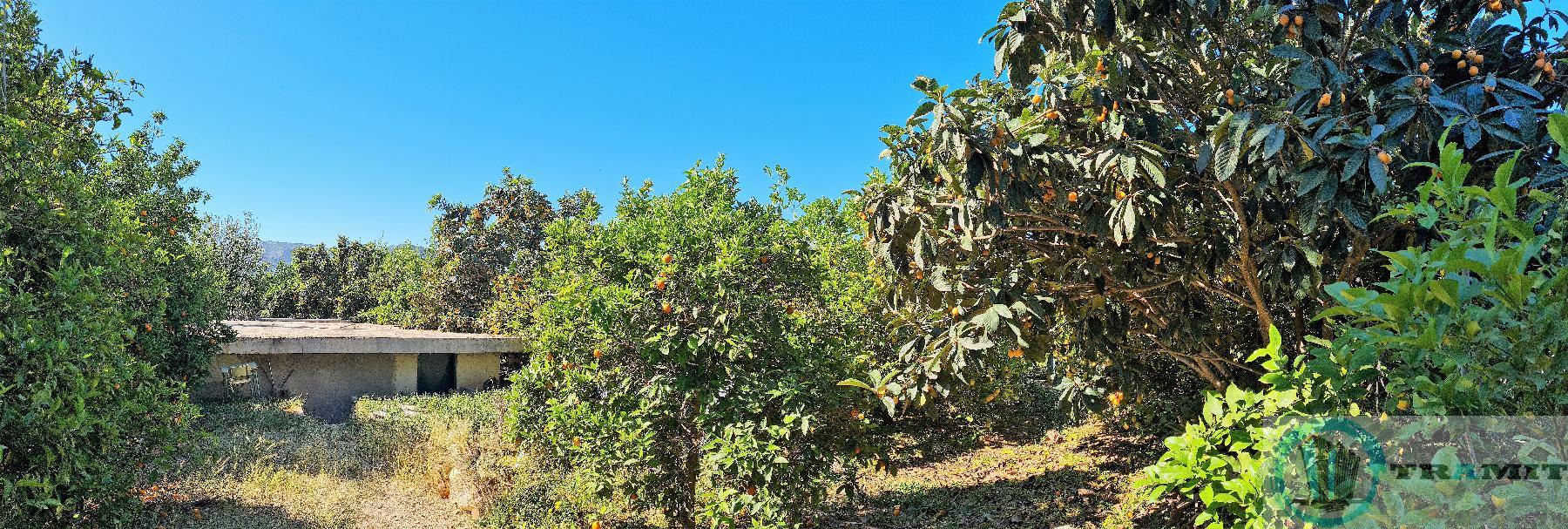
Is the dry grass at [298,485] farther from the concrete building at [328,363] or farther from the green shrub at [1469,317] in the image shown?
the green shrub at [1469,317]

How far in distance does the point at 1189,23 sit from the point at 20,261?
20.8 feet

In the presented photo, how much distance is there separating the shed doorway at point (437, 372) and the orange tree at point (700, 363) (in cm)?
920

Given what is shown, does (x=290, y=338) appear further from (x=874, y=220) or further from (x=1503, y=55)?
(x=1503, y=55)

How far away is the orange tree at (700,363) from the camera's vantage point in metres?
4.82

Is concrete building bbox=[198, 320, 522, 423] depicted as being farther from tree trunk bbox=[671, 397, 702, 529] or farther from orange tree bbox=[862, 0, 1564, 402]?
orange tree bbox=[862, 0, 1564, 402]

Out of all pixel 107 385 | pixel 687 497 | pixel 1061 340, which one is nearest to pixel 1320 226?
pixel 1061 340

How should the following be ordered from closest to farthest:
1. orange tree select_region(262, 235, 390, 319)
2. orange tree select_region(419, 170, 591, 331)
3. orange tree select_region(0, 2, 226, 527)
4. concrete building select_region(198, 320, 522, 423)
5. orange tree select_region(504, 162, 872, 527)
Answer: orange tree select_region(0, 2, 226, 527) → orange tree select_region(504, 162, 872, 527) → concrete building select_region(198, 320, 522, 423) → orange tree select_region(419, 170, 591, 331) → orange tree select_region(262, 235, 390, 319)

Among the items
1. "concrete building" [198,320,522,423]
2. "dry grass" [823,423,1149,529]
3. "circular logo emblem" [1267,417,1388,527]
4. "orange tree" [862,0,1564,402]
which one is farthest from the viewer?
"concrete building" [198,320,522,423]

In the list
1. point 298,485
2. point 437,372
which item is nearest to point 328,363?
point 437,372

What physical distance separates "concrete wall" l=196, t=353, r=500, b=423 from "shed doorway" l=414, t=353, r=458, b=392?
0.72 m

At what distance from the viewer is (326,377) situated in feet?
39.6

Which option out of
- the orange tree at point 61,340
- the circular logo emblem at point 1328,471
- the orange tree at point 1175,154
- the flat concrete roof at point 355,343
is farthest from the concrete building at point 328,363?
the circular logo emblem at point 1328,471

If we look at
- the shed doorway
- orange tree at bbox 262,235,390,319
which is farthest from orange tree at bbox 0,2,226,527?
orange tree at bbox 262,235,390,319

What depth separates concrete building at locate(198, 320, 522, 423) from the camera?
438 inches
